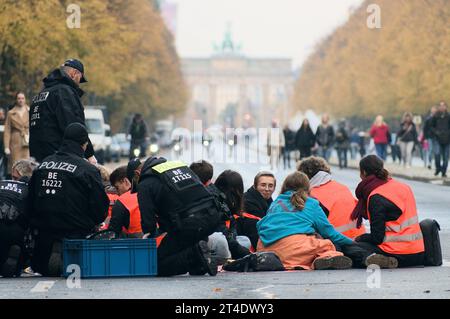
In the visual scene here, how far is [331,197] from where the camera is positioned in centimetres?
1435

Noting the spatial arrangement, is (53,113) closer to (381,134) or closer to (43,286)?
(43,286)

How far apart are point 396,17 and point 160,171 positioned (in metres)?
58.3

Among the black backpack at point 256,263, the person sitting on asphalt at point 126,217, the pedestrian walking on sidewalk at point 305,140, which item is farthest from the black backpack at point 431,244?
the pedestrian walking on sidewalk at point 305,140

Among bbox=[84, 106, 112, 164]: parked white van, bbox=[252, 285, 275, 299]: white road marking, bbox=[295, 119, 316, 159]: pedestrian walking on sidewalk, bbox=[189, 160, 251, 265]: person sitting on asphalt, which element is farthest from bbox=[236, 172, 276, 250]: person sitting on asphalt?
bbox=[84, 106, 112, 164]: parked white van

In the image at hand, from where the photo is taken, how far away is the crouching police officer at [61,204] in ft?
42.2

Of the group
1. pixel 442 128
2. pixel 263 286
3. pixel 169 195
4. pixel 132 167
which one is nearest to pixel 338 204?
pixel 132 167

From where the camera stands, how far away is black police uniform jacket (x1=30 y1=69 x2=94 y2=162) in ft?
49.7

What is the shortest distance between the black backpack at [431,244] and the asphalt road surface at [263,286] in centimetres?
11

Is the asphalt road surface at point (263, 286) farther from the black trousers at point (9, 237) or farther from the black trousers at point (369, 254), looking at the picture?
the black trousers at point (9, 237)

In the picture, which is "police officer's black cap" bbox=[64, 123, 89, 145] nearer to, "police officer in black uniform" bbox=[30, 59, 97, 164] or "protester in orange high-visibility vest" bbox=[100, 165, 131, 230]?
"protester in orange high-visibility vest" bbox=[100, 165, 131, 230]

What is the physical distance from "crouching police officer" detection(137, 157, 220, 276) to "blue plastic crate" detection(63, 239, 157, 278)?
0.19 m

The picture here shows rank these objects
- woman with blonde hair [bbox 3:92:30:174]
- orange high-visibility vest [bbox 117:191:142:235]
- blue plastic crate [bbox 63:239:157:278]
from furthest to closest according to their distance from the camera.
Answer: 1. woman with blonde hair [bbox 3:92:30:174]
2. orange high-visibility vest [bbox 117:191:142:235]
3. blue plastic crate [bbox 63:239:157:278]

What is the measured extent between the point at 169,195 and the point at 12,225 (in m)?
1.43
